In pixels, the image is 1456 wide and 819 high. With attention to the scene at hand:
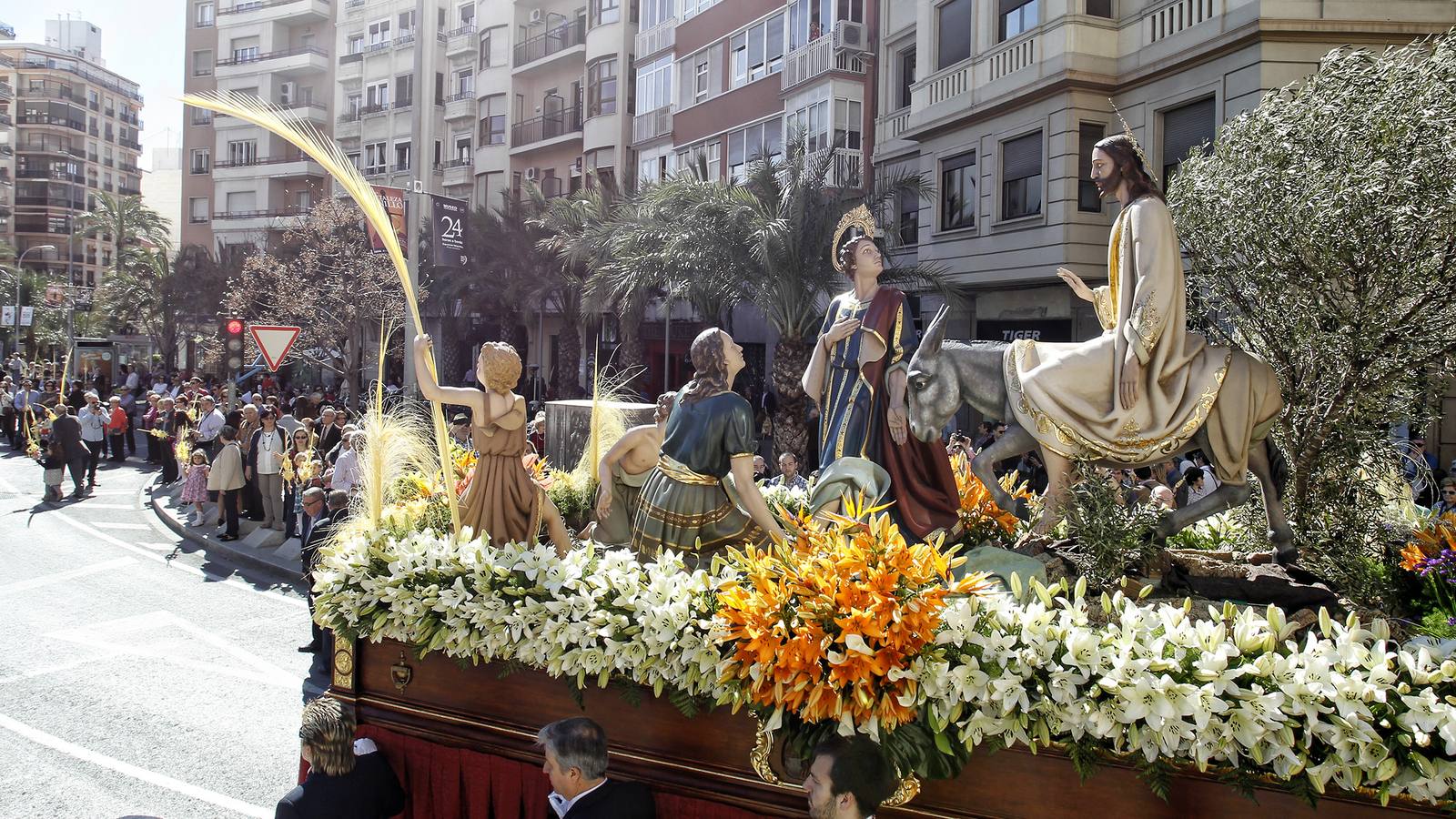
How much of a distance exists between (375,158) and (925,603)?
49.4m

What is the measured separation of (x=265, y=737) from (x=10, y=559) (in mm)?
8714

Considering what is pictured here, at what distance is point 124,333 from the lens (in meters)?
51.2

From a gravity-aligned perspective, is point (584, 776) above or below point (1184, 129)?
below

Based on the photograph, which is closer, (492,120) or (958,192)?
(958,192)

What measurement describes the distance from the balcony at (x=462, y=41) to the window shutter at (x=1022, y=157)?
30.1 m

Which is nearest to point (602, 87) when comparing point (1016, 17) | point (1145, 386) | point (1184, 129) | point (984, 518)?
point (1016, 17)

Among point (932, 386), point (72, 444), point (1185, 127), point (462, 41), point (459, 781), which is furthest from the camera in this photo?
point (462, 41)

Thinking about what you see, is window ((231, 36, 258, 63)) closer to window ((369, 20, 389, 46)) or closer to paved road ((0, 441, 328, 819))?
window ((369, 20, 389, 46))

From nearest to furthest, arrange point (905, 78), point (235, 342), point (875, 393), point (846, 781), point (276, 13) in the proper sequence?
point (846, 781), point (875, 393), point (235, 342), point (905, 78), point (276, 13)

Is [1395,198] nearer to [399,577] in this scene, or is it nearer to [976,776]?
[976,776]

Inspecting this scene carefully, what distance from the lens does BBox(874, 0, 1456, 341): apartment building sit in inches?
623

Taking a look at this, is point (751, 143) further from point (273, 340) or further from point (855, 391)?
point (855, 391)

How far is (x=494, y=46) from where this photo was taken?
43.4m

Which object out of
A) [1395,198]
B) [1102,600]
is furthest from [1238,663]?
[1395,198]
